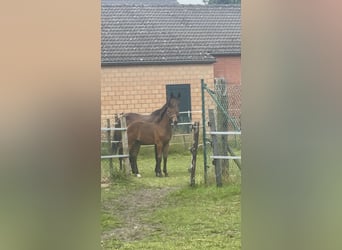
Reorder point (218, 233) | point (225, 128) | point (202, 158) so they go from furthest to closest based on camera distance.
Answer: point (202, 158)
point (225, 128)
point (218, 233)

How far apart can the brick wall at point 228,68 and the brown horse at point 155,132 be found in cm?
33

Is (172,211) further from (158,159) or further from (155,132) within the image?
(155,132)

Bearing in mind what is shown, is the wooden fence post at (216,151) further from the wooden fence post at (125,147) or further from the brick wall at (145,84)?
the wooden fence post at (125,147)

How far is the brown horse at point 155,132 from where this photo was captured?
3.41 meters

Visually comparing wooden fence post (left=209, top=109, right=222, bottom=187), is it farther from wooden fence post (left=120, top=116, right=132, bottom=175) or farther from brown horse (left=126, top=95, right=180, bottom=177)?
wooden fence post (left=120, top=116, right=132, bottom=175)

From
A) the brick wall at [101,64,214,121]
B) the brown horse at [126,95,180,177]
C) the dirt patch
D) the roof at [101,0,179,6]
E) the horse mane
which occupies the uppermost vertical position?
the roof at [101,0,179,6]

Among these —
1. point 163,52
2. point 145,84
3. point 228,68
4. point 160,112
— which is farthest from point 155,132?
point 228,68

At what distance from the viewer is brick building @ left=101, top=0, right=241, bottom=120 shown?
11.0 ft

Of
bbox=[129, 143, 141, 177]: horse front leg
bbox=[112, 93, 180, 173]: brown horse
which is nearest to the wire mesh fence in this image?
bbox=[112, 93, 180, 173]: brown horse

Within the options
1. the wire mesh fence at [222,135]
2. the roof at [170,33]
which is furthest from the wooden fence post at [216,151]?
the roof at [170,33]
